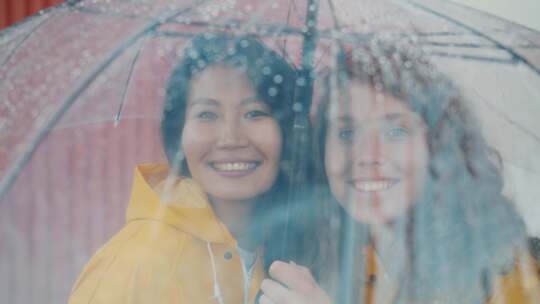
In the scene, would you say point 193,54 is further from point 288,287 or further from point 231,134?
point 288,287

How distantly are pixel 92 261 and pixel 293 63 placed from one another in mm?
783

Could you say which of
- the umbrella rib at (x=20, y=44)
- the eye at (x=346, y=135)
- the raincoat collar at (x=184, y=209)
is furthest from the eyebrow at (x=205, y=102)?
the umbrella rib at (x=20, y=44)

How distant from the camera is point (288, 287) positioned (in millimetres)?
1673

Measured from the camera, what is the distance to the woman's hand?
1654 mm

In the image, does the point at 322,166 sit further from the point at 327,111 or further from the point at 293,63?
the point at 293,63

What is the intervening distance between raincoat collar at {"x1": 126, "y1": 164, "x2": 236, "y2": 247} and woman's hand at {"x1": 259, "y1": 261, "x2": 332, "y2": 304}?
164 millimetres

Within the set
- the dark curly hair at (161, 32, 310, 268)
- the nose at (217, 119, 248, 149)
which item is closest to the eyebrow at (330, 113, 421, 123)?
the dark curly hair at (161, 32, 310, 268)

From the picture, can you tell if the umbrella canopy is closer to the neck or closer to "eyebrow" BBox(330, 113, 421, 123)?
"eyebrow" BBox(330, 113, 421, 123)

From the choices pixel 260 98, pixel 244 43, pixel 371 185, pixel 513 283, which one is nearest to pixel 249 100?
pixel 260 98

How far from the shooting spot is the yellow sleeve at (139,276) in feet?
5.76

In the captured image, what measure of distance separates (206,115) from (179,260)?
1.30 ft

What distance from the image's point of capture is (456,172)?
1.81m

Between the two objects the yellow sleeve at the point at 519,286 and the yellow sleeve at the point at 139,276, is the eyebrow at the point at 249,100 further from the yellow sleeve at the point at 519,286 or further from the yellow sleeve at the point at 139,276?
the yellow sleeve at the point at 519,286

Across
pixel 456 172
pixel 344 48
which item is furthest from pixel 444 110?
pixel 344 48
